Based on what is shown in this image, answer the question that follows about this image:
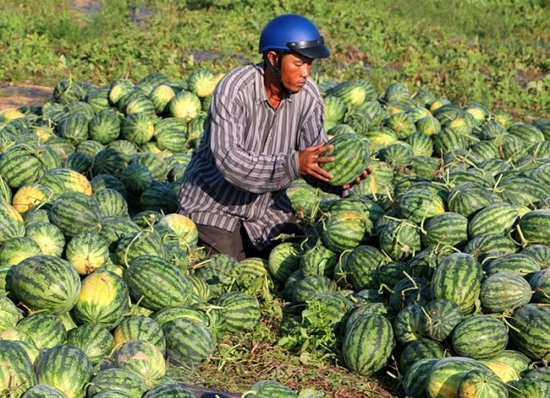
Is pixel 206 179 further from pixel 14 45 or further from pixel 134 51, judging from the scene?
pixel 14 45

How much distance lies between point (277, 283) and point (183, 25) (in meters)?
10.0

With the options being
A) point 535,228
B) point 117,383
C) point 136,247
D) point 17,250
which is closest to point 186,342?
point 136,247

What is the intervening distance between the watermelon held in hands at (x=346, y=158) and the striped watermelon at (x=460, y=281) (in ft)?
3.33

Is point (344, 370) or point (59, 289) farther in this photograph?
point (344, 370)

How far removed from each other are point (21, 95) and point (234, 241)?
5.94 m

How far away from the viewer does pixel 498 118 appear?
348 inches

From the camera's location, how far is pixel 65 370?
3.65 metres

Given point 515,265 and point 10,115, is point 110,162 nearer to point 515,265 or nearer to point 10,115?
point 10,115

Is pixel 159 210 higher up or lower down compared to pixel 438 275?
lower down

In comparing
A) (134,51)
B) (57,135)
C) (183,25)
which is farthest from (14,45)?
(57,135)

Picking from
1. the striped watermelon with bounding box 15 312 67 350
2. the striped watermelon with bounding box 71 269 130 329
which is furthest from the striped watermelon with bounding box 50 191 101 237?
the striped watermelon with bounding box 15 312 67 350

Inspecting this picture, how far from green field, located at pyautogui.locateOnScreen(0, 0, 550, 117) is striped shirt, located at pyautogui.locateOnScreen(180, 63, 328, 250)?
6.08 m

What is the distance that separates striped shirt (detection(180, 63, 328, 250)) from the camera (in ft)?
17.8

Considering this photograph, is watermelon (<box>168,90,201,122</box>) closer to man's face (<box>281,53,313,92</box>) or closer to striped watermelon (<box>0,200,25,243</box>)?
man's face (<box>281,53,313,92</box>)
